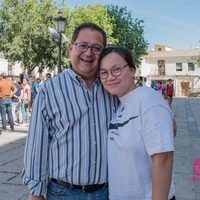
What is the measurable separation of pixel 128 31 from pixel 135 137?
3590cm

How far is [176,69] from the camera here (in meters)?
59.3

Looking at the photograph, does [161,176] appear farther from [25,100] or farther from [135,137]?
[25,100]

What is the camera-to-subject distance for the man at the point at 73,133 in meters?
1.87

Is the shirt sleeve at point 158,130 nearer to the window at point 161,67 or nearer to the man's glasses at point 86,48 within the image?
the man's glasses at point 86,48

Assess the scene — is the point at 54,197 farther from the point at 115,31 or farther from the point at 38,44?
the point at 115,31

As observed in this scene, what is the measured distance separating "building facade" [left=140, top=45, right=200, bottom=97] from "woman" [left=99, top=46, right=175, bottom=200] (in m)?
55.1

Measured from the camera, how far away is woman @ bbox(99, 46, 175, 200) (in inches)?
64.2

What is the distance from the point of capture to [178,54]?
6019 cm

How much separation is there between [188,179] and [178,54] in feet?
186

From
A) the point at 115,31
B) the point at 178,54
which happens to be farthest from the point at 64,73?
the point at 178,54

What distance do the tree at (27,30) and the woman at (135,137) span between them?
26.7 metres

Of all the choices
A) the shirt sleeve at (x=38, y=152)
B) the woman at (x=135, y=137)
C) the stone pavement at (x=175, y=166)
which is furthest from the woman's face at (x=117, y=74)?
the stone pavement at (x=175, y=166)

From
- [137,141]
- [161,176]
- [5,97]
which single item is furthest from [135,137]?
[5,97]

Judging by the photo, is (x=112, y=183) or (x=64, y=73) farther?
(x=64, y=73)
